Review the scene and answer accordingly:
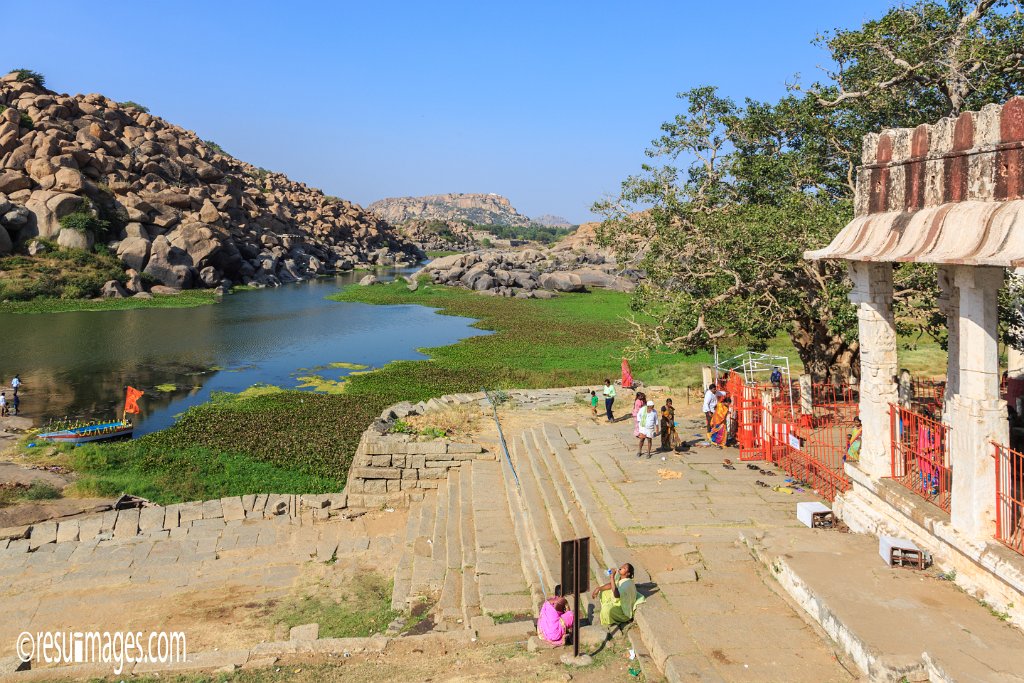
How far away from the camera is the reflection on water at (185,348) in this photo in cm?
2536

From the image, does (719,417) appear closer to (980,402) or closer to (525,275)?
(980,402)

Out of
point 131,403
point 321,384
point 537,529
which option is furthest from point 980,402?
point 321,384

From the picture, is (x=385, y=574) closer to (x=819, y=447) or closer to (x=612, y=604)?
(x=612, y=604)

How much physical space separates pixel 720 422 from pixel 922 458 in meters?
5.52

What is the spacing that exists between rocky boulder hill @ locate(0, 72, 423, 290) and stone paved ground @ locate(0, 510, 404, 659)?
48.8m

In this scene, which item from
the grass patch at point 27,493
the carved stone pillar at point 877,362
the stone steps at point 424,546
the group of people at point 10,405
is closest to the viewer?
the carved stone pillar at point 877,362

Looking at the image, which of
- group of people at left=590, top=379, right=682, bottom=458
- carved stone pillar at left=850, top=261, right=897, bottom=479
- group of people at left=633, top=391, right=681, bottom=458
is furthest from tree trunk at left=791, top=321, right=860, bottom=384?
carved stone pillar at left=850, top=261, right=897, bottom=479

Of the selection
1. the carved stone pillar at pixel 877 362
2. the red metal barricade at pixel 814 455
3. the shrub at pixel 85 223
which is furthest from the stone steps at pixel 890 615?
the shrub at pixel 85 223

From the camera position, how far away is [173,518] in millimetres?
13281

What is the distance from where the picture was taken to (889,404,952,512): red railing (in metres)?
7.84

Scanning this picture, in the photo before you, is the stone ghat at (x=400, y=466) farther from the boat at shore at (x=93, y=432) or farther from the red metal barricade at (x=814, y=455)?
the boat at shore at (x=93, y=432)

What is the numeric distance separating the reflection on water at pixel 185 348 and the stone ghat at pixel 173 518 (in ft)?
28.1

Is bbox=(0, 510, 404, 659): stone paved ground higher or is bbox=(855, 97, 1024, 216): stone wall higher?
bbox=(855, 97, 1024, 216): stone wall

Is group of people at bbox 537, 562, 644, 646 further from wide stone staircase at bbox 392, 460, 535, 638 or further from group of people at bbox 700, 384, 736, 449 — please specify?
group of people at bbox 700, 384, 736, 449
